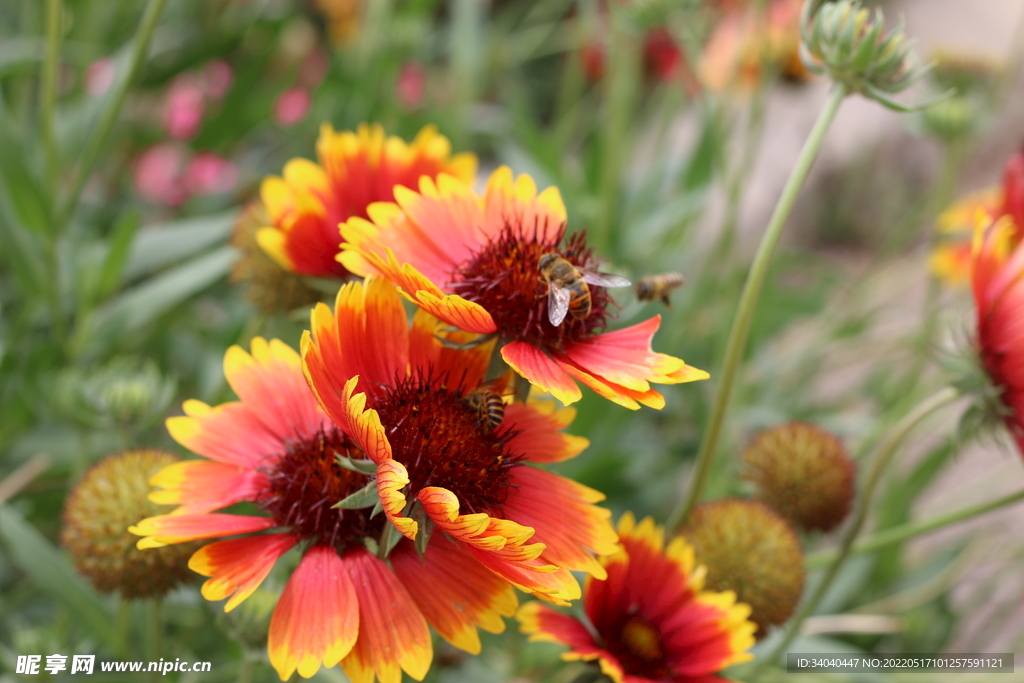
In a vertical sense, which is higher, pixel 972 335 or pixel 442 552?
pixel 972 335

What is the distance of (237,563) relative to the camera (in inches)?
18.8

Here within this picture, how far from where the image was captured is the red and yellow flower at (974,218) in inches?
31.7

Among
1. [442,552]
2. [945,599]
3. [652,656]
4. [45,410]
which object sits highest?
[442,552]

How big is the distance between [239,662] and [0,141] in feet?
2.01

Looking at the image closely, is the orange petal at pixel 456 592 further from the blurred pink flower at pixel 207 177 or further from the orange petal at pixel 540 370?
the blurred pink flower at pixel 207 177

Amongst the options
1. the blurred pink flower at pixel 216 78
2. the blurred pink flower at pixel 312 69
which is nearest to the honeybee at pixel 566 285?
the blurred pink flower at pixel 216 78

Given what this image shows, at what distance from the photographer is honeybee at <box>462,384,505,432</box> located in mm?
481

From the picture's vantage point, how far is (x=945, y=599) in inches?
47.9

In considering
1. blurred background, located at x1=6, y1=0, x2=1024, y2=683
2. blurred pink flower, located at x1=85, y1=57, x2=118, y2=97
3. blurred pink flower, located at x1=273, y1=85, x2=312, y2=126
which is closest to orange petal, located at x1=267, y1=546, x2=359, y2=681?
blurred background, located at x1=6, y1=0, x2=1024, y2=683

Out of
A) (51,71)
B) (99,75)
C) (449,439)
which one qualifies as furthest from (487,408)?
(99,75)

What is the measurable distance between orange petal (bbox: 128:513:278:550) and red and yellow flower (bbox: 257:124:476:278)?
235 millimetres

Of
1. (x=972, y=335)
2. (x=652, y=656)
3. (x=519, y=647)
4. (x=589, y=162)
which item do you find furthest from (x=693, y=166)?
(x=652, y=656)

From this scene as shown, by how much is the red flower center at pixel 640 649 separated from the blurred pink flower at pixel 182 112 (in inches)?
52.0

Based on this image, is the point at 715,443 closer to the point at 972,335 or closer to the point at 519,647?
the point at 972,335
